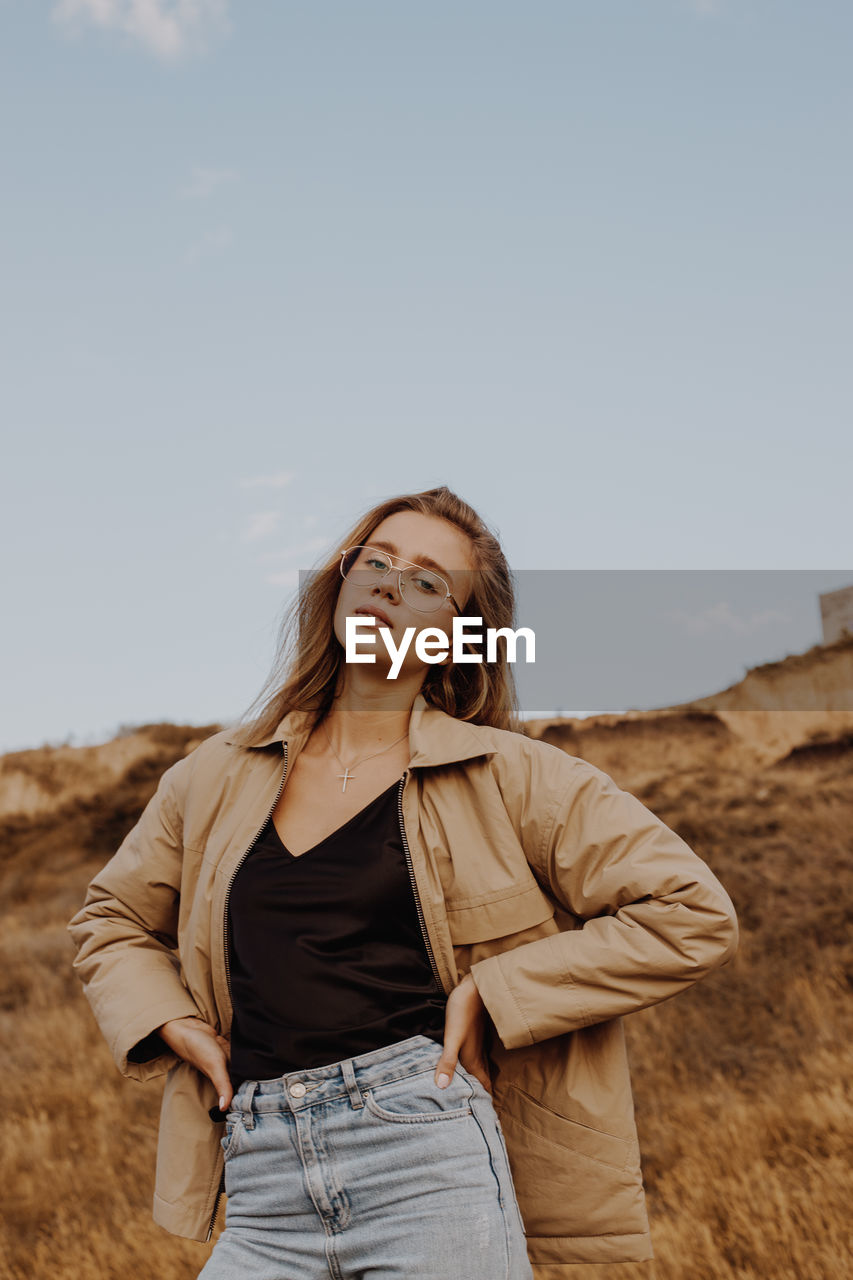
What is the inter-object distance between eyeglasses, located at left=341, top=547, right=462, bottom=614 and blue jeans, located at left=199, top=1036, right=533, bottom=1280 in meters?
1.06

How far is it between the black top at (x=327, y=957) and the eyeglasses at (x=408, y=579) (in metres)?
0.62

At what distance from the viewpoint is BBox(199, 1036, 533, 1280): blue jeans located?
194 centimetres

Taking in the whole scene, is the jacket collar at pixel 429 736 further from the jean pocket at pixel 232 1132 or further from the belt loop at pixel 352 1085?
the jean pocket at pixel 232 1132

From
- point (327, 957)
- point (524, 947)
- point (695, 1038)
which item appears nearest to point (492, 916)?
point (524, 947)

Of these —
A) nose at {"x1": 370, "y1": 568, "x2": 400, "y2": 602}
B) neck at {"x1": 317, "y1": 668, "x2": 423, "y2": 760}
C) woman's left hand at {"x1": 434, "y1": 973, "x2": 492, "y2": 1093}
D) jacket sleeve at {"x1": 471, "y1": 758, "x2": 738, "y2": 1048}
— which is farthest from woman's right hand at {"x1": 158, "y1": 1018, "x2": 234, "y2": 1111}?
nose at {"x1": 370, "y1": 568, "x2": 400, "y2": 602}

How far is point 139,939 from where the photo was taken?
8.34 feet

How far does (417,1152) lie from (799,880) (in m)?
6.33

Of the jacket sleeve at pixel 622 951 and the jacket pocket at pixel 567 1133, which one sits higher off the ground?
the jacket sleeve at pixel 622 951

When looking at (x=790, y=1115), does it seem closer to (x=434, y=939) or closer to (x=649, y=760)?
(x=434, y=939)

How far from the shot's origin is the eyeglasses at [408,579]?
8.77 feet

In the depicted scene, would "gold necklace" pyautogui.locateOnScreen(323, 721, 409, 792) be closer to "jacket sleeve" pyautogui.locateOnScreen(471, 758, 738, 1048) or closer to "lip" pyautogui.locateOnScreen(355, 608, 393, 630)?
"lip" pyautogui.locateOnScreen(355, 608, 393, 630)

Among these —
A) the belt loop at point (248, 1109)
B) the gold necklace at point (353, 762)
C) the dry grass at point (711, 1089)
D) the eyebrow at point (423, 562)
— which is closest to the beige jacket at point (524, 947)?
the gold necklace at point (353, 762)

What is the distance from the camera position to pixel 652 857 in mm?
2209

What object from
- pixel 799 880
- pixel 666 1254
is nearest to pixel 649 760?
pixel 799 880
